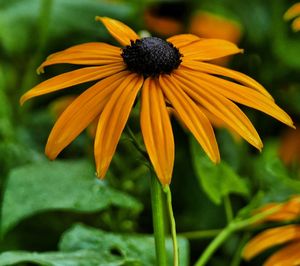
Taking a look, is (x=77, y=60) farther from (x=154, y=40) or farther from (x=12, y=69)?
(x=12, y=69)

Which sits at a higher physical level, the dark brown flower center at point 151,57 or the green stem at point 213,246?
the dark brown flower center at point 151,57

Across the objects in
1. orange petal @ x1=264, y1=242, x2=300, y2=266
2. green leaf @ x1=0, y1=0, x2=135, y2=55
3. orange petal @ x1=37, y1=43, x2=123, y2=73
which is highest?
green leaf @ x1=0, y1=0, x2=135, y2=55

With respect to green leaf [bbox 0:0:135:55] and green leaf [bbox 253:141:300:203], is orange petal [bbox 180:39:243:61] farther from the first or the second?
green leaf [bbox 0:0:135:55]

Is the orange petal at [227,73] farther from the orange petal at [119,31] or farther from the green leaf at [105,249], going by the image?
the green leaf at [105,249]

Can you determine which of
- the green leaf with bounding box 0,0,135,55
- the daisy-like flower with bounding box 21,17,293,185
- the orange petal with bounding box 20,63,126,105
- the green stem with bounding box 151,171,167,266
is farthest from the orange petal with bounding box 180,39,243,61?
the green leaf with bounding box 0,0,135,55

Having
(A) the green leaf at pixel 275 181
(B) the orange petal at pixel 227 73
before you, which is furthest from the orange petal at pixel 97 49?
(A) the green leaf at pixel 275 181

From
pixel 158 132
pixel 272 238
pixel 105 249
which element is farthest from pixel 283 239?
pixel 158 132
